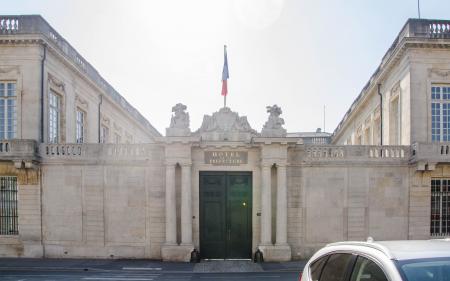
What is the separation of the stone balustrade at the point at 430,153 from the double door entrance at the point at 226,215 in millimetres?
7113

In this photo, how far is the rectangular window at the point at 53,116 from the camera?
21444 mm

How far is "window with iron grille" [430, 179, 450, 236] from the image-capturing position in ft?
57.1

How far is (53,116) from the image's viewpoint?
72.4 ft

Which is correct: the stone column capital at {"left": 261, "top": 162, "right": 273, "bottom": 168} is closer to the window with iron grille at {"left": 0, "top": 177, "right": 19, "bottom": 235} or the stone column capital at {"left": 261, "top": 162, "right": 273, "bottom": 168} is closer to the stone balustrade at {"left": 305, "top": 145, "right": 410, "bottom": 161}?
the stone balustrade at {"left": 305, "top": 145, "right": 410, "bottom": 161}

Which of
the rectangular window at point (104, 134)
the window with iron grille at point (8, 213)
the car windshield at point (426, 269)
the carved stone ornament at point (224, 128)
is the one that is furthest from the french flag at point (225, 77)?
the car windshield at point (426, 269)

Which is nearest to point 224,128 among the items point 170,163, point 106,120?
point 170,163

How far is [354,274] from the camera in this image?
167 inches

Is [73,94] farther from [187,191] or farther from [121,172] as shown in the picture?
[187,191]

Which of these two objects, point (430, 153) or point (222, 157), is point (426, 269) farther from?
point (430, 153)

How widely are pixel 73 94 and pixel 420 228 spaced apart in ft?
66.4

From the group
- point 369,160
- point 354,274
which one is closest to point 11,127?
point 369,160

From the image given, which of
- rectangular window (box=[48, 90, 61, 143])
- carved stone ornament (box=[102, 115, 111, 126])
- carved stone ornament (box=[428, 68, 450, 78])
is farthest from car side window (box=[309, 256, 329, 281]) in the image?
carved stone ornament (box=[102, 115, 111, 126])

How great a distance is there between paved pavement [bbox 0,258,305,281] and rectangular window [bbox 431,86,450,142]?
10.5 m

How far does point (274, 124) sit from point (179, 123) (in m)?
4.04
